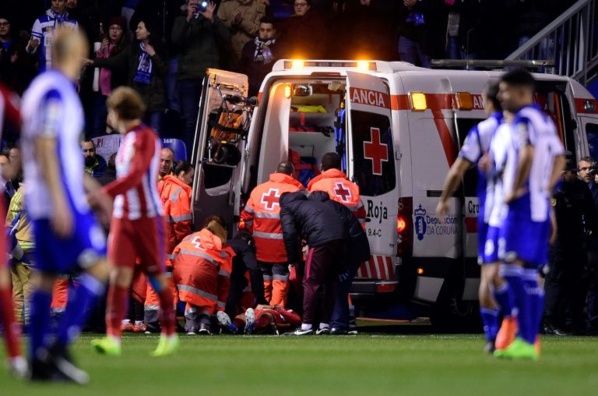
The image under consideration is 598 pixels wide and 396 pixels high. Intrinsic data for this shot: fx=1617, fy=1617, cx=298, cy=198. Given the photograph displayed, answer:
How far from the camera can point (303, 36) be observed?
74.5 feet

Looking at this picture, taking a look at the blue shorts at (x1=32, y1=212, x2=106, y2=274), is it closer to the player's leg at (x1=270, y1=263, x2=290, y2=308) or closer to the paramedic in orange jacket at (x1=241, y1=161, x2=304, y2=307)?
the paramedic in orange jacket at (x1=241, y1=161, x2=304, y2=307)

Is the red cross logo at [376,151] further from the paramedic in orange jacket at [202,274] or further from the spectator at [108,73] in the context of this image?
the spectator at [108,73]

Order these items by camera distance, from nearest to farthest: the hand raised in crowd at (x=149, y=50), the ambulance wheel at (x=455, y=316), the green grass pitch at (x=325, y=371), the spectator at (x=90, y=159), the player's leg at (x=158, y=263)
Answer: the green grass pitch at (x=325, y=371) → the player's leg at (x=158, y=263) → the ambulance wheel at (x=455, y=316) → the spectator at (x=90, y=159) → the hand raised in crowd at (x=149, y=50)

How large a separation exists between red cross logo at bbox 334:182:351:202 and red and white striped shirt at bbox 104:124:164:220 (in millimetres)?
5465

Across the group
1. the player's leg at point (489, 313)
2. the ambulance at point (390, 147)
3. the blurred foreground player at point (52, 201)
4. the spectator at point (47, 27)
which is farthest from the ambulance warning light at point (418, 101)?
the blurred foreground player at point (52, 201)

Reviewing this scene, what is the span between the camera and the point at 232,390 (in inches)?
347

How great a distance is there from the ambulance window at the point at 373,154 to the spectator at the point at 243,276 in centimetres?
145

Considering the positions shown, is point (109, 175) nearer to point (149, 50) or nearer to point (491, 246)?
point (149, 50)

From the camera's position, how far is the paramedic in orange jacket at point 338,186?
17.7 metres

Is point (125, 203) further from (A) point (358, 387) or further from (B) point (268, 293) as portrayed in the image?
(B) point (268, 293)

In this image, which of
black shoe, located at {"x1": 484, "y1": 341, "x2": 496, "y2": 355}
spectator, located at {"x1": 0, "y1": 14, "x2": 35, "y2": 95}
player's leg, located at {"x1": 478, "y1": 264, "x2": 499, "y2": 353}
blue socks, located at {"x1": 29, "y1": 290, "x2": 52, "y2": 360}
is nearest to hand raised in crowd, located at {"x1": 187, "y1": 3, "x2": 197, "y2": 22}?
spectator, located at {"x1": 0, "y1": 14, "x2": 35, "y2": 95}

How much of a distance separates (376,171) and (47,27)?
6457mm

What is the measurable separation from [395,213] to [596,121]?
299 cm

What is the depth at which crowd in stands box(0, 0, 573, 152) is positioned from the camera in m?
22.3
